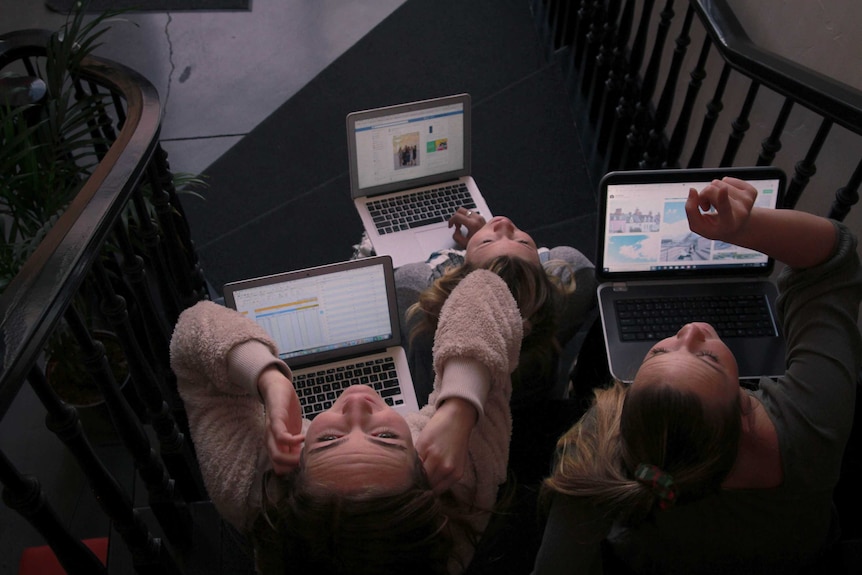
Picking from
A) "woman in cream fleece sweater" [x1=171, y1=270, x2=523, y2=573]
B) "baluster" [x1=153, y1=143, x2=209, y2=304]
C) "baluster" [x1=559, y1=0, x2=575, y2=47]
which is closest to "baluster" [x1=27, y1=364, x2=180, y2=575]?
"woman in cream fleece sweater" [x1=171, y1=270, x2=523, y2=573]

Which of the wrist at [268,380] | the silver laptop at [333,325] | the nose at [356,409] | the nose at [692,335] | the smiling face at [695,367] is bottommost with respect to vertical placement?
the silver laptop at [333,325]

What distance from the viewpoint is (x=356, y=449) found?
123 cm

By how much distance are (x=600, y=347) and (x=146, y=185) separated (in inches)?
59.7

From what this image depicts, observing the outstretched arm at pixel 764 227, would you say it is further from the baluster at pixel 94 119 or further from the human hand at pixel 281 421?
the baluster at pixel 94 119

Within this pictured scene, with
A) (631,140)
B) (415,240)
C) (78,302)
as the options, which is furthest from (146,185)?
(631,140)

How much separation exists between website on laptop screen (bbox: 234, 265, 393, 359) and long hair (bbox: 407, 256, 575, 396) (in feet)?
0.52

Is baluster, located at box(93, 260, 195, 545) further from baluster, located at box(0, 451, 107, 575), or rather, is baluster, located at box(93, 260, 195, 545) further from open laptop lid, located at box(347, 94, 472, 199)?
open laptop lid, located at box(347, 94, 472, 199)

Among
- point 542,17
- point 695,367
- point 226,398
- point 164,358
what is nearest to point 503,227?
point 695,367

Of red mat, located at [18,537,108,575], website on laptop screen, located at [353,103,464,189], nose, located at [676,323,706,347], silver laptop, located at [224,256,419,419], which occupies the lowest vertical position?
red mat, located at [18,537,108,575]

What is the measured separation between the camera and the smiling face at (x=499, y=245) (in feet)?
6.01

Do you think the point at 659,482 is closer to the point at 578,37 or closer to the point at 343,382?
the point at 343,382

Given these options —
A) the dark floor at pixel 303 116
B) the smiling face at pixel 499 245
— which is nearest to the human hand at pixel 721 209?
the smiling face at pixel 499 245

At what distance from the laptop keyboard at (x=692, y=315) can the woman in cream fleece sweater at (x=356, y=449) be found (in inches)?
19.0

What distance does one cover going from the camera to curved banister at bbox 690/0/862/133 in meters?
Result: 1.65
